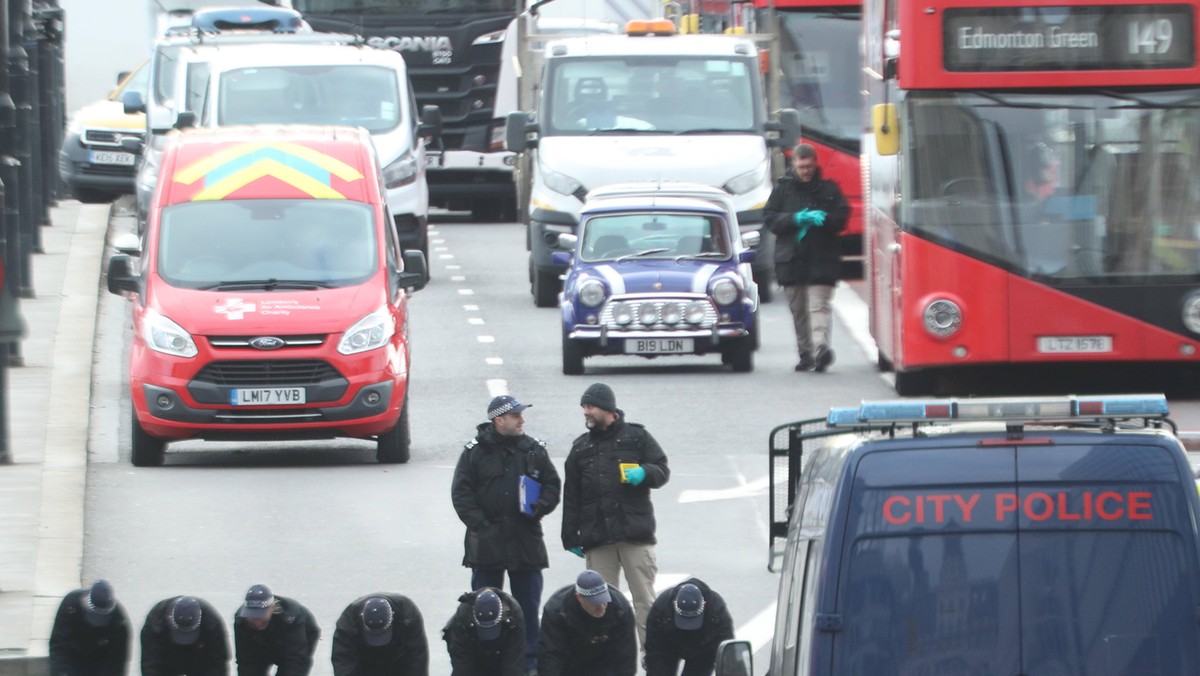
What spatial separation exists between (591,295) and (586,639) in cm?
941

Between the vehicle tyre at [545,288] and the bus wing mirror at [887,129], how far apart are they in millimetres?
7384

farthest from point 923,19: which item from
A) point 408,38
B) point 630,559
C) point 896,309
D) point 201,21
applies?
point 201,21

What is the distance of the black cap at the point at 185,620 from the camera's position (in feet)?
34.9

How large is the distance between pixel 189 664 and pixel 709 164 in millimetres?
13835

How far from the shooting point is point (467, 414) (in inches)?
750

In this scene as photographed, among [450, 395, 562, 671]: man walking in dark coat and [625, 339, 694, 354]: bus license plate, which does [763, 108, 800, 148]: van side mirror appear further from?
[450, 395, 562, 671]: man walking in dark coat

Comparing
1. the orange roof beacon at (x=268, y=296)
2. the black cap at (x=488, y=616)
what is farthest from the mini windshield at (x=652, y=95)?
the black cap at (x=488, y=616)

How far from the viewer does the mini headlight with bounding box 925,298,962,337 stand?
17.5 metres

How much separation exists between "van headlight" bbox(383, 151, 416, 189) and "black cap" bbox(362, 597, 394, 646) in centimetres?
1484

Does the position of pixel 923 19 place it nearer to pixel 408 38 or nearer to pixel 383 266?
pixel 383 266

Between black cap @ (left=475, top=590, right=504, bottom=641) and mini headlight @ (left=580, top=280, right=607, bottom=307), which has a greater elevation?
mini headlight @ (left=580, top=280, right=607, bottom=307)

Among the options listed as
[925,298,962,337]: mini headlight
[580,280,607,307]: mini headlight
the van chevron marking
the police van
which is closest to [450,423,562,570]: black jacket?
the police van

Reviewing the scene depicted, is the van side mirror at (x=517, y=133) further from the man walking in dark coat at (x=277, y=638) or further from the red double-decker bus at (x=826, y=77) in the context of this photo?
the man walking in dark coat at (x=277, y=638)

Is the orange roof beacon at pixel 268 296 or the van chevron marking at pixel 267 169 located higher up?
the van chevron marking at pixel 267 169
